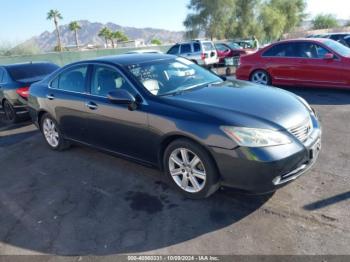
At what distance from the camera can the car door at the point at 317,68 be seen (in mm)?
8066

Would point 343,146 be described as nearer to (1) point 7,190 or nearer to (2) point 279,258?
(2) point 279,258

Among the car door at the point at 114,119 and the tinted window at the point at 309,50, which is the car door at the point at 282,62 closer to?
the tinted window at the point at 309,50

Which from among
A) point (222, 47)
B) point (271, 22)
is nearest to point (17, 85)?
point (222, 47)

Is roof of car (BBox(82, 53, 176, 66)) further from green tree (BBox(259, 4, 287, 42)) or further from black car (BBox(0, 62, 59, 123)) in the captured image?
green tree (BBox(259, 4, 287, 42))

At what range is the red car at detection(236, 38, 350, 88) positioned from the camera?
8.11m

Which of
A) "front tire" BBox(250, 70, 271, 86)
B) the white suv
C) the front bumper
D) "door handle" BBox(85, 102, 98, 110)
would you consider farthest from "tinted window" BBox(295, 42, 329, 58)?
the white suv

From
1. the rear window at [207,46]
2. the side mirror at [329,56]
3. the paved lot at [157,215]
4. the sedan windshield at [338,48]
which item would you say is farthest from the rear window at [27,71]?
the rear window at [207,46]

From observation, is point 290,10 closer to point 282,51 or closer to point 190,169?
point 282,51

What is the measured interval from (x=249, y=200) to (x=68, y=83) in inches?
131

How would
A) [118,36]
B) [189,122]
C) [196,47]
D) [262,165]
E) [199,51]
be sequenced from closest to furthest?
[262,165] → [189,122] → [199,51] → [196,47] → [118,36]

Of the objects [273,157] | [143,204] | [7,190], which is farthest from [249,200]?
[7,190]

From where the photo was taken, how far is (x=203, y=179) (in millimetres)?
3549

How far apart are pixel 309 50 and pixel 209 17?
120 ft

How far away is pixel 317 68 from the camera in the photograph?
27.5 feet
